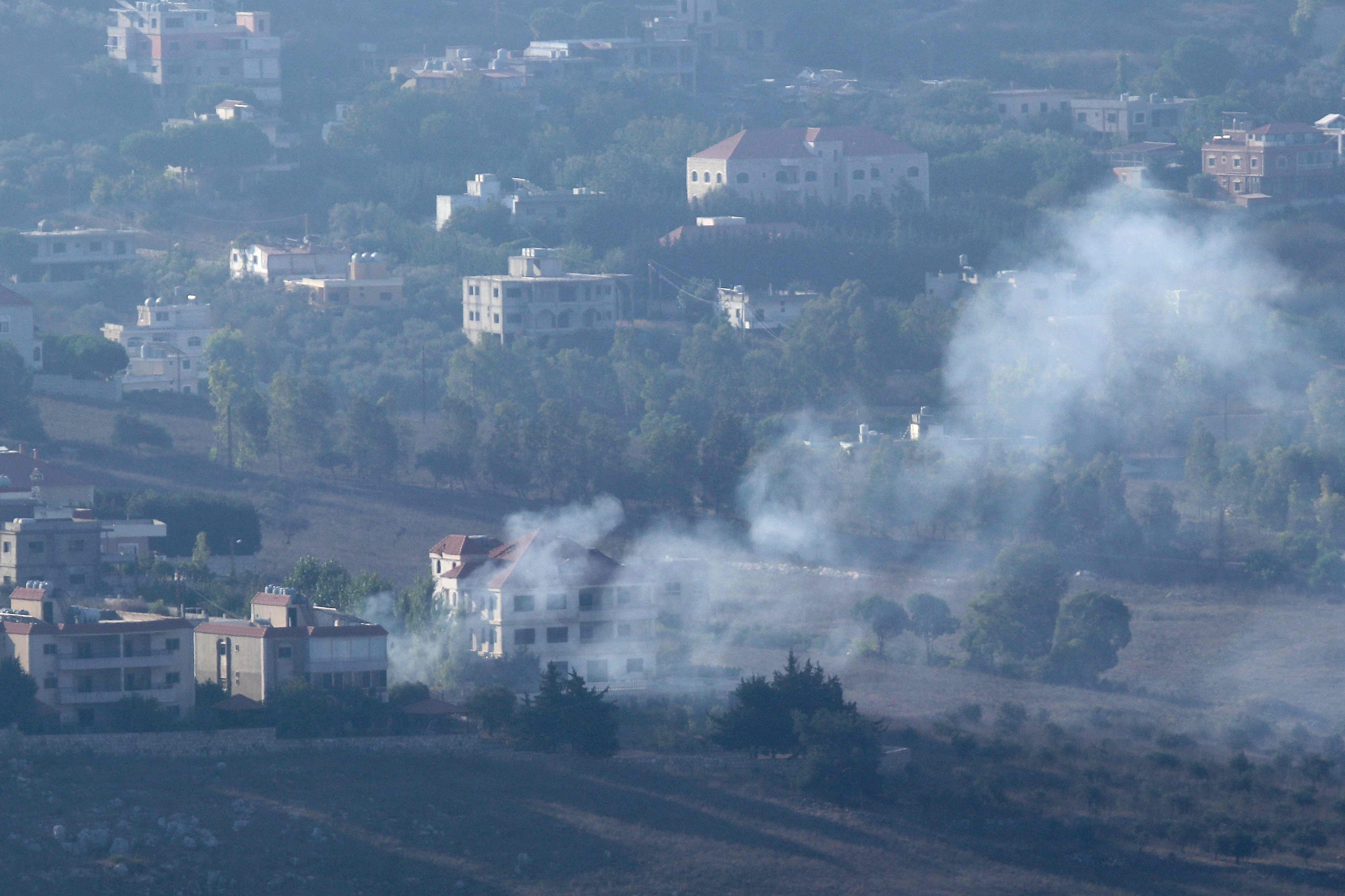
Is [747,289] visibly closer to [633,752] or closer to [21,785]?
[633,752]

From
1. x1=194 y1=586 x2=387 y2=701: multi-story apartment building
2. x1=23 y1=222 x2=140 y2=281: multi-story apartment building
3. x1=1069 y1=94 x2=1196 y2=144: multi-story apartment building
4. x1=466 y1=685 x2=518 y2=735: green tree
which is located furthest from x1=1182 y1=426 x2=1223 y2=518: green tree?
x1=1069 y1=94 x2=1196 y2=144: multi-story apartment building

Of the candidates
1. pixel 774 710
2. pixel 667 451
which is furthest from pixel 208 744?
pixel 667 451

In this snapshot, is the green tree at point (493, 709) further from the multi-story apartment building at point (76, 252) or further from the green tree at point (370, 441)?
the multi-story apartment building at point (76, 252)

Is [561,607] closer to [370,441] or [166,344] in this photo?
[370,441]

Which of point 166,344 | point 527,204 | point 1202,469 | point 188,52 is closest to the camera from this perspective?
point 1202,469

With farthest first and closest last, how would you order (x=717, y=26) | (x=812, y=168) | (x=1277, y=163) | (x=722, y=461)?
(x=717, y=26), (x=812, y=168), (x=1277, y=163), (x=722, y=461)

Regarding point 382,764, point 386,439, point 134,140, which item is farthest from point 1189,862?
point 134,140
